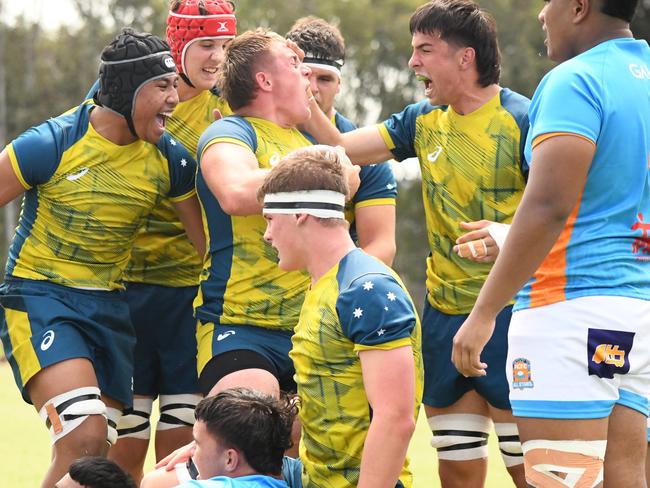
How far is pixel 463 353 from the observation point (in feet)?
12.6

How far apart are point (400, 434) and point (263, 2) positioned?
36889 millimetres

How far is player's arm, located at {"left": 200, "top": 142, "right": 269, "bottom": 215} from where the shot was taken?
4828 millimetres

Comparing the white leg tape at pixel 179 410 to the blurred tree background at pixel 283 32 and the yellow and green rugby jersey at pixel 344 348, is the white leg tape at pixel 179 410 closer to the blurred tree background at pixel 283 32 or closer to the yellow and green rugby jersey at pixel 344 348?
the yellow and green rugby jersey at pixel 344 348

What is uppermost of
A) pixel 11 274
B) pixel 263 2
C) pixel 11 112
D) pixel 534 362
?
pixel 534 362

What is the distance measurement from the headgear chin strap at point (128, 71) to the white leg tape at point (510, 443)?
2.23m

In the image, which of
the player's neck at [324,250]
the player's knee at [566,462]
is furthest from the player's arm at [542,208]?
the player's neck at [324,250]

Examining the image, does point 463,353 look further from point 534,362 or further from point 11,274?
point 11,274

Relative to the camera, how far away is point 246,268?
5137 millimetres

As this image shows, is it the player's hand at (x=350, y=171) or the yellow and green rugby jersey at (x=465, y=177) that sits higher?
the player's hand at (x=350, y=171)

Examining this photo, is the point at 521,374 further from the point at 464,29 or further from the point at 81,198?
the point at 81,198

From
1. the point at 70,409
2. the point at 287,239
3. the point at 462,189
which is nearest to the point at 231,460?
the point at 287,239

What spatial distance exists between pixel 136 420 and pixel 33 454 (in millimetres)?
4069

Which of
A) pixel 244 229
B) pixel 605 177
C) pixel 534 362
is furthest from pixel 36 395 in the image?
pixel 605 177

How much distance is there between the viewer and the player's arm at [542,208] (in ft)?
12.0
